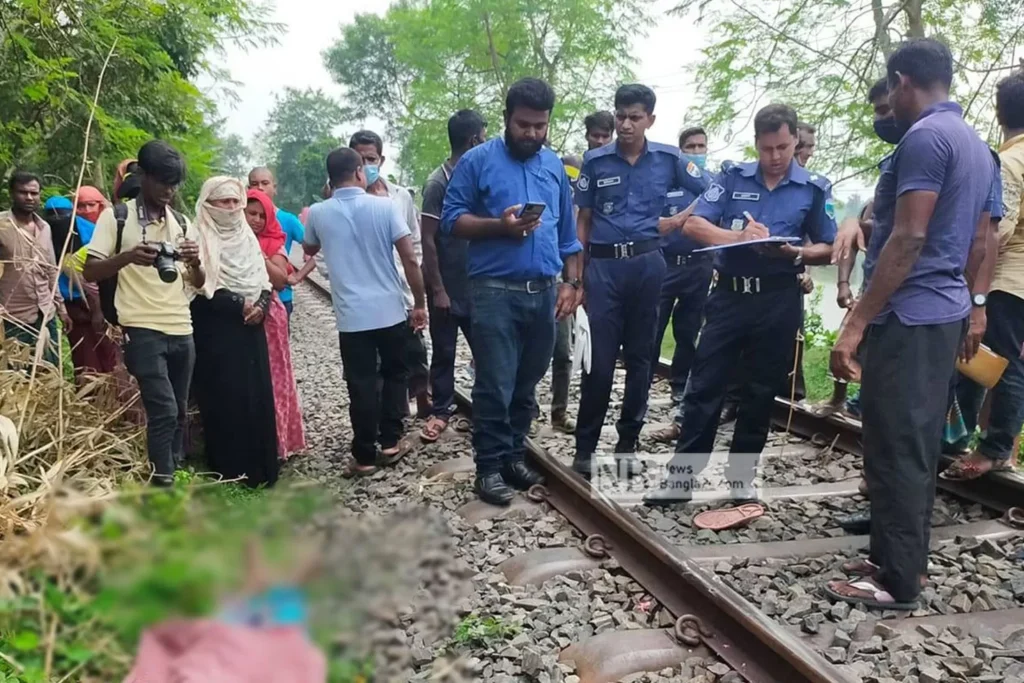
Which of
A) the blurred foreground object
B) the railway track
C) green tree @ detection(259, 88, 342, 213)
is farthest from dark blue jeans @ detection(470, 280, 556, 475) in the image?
green tree @ detection(259, 88, 342, 213)

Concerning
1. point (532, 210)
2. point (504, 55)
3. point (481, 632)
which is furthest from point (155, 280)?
point (504, 55)

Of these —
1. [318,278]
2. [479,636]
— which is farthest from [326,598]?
[318,278]

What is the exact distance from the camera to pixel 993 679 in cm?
232

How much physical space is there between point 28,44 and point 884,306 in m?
5.66

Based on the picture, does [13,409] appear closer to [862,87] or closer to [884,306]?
[884,306]

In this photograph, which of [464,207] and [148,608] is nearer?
[148,608]

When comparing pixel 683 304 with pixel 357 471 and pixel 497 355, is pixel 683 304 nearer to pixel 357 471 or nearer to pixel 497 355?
pixel 497 355

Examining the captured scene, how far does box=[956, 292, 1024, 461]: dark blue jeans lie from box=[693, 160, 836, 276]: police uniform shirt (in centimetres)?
94

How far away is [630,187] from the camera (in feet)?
14.2

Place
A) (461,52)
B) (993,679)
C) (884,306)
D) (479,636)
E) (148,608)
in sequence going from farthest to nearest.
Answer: (461,52)
(884,306)
(479,636)
(993,679)
(148,608)

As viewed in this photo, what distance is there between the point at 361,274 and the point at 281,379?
0.91 meters

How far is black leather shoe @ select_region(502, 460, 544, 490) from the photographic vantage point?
4.11m

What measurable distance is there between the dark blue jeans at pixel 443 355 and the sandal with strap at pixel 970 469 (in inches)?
117

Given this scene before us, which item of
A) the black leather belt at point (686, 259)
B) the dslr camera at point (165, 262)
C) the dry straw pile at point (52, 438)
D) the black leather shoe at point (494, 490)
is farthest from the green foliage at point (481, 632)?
the black leather belt at point (686, 259)
